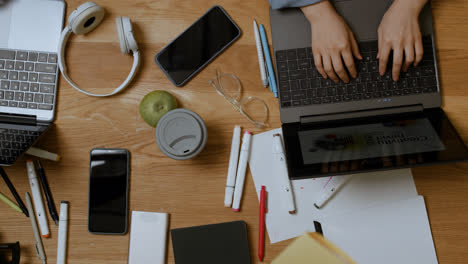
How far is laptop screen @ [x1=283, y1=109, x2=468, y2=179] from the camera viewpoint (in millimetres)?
616

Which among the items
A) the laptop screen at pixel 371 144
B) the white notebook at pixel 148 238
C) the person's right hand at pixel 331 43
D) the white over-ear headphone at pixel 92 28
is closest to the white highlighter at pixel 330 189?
the laptop screen at pixel 371 144

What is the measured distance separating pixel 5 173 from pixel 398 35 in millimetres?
960

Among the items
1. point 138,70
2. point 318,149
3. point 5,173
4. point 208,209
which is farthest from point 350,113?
point 5,173

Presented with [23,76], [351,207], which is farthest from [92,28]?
[351,207]

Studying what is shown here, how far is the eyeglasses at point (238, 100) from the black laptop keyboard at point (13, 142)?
0.42m

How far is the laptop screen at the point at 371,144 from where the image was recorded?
62 cm

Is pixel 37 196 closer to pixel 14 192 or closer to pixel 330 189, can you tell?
pixel 14 192

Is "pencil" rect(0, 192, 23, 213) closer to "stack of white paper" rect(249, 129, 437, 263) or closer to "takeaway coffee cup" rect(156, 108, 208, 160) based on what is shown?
"takeaway coffee cup" rect(156, 108, 208, 160)

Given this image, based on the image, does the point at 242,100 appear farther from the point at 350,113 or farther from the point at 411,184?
the point at 411,184

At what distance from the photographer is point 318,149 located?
65 centimetres

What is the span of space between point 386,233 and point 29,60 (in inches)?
36.0

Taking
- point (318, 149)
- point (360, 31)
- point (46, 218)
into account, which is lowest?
point (46, 218)

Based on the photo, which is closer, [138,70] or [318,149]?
[318,149]

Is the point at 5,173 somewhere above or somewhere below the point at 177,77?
below
